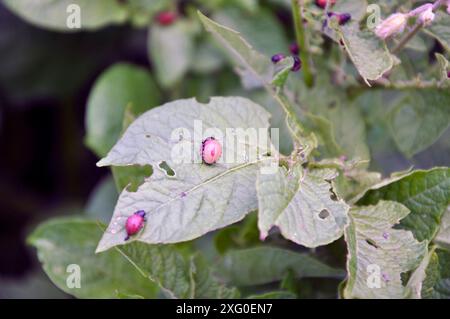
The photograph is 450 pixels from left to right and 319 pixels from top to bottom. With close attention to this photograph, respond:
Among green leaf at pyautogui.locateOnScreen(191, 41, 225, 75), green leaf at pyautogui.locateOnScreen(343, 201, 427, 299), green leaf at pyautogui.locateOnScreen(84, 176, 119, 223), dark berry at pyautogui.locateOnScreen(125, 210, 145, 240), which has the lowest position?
green leaf at pyautogui.locateOnScreen(84, 176, 119, 223)

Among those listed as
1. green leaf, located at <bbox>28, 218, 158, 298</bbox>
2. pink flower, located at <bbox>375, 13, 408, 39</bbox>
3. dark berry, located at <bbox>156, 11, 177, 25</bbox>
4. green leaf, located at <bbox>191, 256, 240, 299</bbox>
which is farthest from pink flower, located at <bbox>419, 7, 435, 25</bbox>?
dark berry, located at <bbox>156, 11, 177, 25</bbox>

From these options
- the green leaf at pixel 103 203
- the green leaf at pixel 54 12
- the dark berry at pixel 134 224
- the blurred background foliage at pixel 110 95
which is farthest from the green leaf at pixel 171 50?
the dark berry at pixel 134 224

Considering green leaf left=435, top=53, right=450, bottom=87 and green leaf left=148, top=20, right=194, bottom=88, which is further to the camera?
green leaf left=148, top=20, right=194, bottom=88

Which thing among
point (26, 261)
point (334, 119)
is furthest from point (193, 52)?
point (26, 261)

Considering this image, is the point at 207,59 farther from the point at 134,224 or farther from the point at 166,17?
the point at 134,224

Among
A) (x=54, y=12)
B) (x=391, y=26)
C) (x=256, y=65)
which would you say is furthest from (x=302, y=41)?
(x=54, y=12)

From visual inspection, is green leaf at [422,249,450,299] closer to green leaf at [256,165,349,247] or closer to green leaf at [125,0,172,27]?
green leaf at [256,165,349,247]

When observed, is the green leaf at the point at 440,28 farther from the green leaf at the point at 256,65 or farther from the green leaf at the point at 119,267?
the green leaf at the point at 119,267
